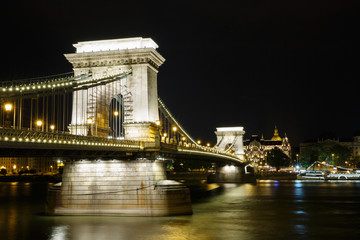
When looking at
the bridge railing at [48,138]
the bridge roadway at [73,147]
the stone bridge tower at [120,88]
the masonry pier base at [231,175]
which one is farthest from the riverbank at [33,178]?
the bridge railing at [48,138]

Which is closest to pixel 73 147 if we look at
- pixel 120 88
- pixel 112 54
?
pixel 120 88

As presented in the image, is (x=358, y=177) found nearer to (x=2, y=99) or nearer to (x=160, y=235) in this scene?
(x=160, y=235)

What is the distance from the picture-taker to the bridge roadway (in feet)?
72.3

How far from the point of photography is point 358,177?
113 meters

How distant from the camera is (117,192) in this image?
33906 millimetres

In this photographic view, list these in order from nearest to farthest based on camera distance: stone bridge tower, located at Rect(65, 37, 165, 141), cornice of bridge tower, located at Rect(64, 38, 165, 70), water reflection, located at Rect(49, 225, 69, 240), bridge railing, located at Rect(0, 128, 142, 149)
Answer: bridge railing, located at Rect(0, 128, 142, 149) → water reflection, located at Rect(49, 225, 69, 240) → stone bridge tower, located at Rect(65, 37, 165, 141) → cornice of bridge tower, located at Rect(64, 38, 165, 70)

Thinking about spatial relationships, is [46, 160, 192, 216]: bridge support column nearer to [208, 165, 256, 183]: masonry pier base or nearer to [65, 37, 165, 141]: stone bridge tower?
[65, 37, 165, 141]: stone bridge tower

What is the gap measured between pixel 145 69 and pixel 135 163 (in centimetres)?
1142

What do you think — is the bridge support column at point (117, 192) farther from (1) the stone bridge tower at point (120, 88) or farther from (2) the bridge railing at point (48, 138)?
(1) the stone bridge tower at point (120, 88)

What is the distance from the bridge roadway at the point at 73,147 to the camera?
2203cm

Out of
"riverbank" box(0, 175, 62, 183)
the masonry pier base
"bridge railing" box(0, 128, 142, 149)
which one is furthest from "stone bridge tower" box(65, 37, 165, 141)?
"riverbank" box(0, 175, 62, 183)

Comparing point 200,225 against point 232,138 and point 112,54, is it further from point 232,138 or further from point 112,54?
point 232,138

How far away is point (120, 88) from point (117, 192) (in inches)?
498

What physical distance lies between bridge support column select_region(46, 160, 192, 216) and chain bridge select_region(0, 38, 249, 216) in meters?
0.07
